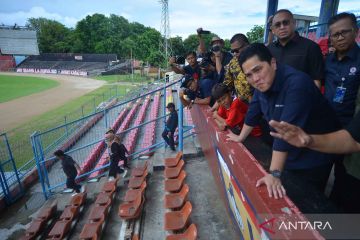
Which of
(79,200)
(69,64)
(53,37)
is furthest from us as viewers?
(53,37)

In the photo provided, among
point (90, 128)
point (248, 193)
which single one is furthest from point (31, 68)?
point (248, 193)

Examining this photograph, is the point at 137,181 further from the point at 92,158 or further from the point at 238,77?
Answer: the point at 92,158

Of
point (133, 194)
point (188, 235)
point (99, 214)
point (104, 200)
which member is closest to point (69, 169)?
point (104, 200)

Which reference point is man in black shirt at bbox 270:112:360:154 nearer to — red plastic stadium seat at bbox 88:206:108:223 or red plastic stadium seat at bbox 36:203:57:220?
red plastic stadium seat at bbox 88:206:108:223

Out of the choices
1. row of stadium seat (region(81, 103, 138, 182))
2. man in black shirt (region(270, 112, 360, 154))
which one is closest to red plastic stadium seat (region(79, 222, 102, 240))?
man in black shirt (region(270, 112, 360, 154))

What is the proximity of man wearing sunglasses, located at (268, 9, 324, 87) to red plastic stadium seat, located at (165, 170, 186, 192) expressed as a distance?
2583mm

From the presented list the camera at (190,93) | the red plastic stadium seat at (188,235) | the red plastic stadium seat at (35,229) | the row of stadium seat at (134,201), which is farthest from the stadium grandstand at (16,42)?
the red plastic stadium seat at (188,235)

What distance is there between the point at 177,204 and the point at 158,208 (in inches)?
22.2

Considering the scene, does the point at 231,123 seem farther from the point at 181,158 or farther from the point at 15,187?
the point at 15,187

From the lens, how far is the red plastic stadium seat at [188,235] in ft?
9.96

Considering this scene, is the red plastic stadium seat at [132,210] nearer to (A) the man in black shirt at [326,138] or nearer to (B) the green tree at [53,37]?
(A) the man in black shirt at [326,138]

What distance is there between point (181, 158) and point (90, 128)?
29.4ft

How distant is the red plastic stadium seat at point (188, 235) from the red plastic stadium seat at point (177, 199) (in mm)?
598

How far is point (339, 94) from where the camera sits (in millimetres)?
2428
